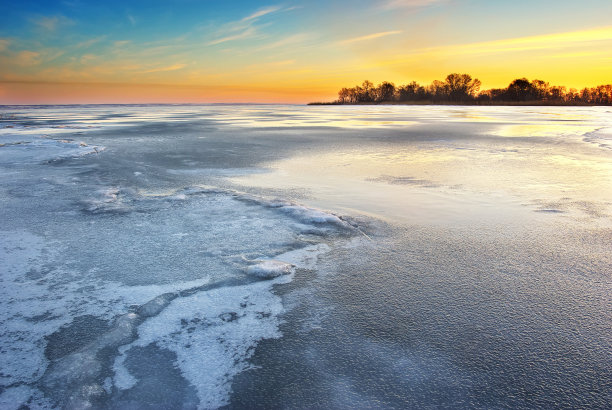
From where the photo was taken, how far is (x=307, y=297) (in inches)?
98.3

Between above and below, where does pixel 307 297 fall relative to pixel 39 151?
below

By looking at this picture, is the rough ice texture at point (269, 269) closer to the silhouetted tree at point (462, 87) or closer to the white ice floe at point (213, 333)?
the white ice floe at point (213, 333)

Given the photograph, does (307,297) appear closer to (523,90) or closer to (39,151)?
(39,151)

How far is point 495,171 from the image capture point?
6.73 meters

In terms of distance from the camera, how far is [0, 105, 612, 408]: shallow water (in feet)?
5.61

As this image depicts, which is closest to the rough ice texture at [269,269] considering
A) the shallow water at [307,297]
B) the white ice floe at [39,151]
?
the shallow water at [307,297]

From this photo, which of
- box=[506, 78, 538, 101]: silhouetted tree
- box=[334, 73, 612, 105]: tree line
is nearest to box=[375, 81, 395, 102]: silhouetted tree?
box=[334, 73, 612, 105]: tree line

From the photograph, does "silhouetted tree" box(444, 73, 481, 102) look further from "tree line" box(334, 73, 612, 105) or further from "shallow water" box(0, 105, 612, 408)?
"shallow water" box(0, 105, 612, 408)

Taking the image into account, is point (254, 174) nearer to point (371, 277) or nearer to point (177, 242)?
point (177, 242)

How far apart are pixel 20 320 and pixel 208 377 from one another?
1333 millimetres

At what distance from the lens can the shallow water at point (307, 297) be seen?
1.71 meters

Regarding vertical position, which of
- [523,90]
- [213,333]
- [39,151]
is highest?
[523,90]

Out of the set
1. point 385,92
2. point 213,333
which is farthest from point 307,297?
point 385,92

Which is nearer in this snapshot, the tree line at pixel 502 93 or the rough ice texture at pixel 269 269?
the rough ice texture at pixel 269 269
